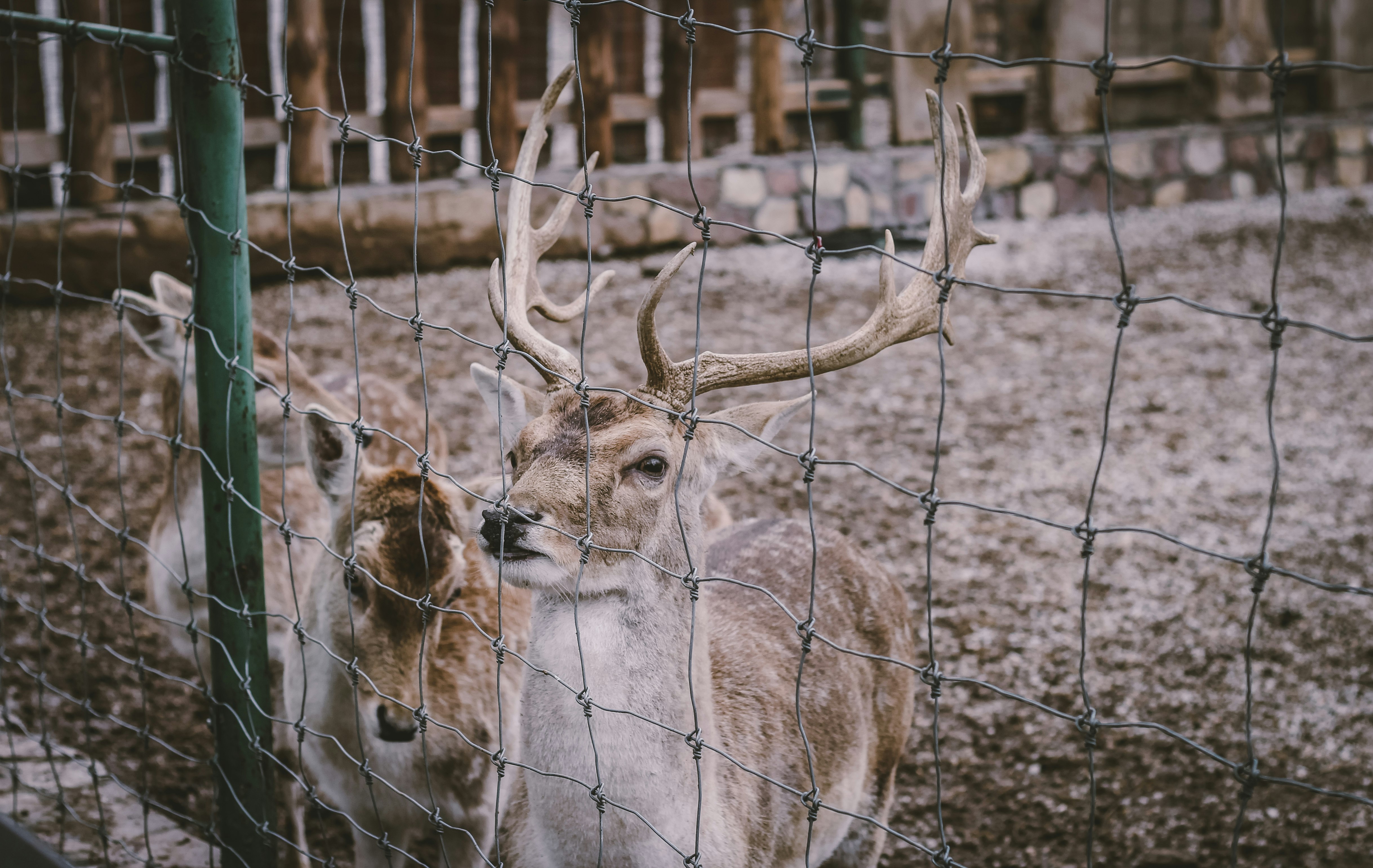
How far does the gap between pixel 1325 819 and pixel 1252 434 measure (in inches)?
123

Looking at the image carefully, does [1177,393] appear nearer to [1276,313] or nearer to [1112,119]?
[1112,119]

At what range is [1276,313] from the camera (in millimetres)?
1315

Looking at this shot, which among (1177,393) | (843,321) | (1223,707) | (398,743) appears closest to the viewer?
(398,743)

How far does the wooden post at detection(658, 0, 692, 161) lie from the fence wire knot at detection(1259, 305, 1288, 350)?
6.85 meters

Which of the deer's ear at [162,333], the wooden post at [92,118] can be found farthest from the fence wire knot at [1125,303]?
the wooden post at [92,118]

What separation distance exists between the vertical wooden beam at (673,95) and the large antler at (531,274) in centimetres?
541

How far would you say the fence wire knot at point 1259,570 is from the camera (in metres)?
1.31

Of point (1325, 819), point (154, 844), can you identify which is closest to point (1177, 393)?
point (1325, 819)

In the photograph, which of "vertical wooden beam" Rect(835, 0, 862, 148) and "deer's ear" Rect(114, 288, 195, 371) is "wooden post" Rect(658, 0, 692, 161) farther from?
"deer's ear" Rect(114, 288, 195, 371)

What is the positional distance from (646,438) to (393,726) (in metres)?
0.93

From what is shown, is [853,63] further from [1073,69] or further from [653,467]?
[653,467]

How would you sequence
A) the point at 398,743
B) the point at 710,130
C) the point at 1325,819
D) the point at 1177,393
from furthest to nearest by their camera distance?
the point at 710,130 < the point at 1177,393 < the point at 1325,819 < the point at 398,743

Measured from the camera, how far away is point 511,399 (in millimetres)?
2572

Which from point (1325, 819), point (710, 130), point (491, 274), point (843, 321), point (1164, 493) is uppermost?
point (710, 130)
